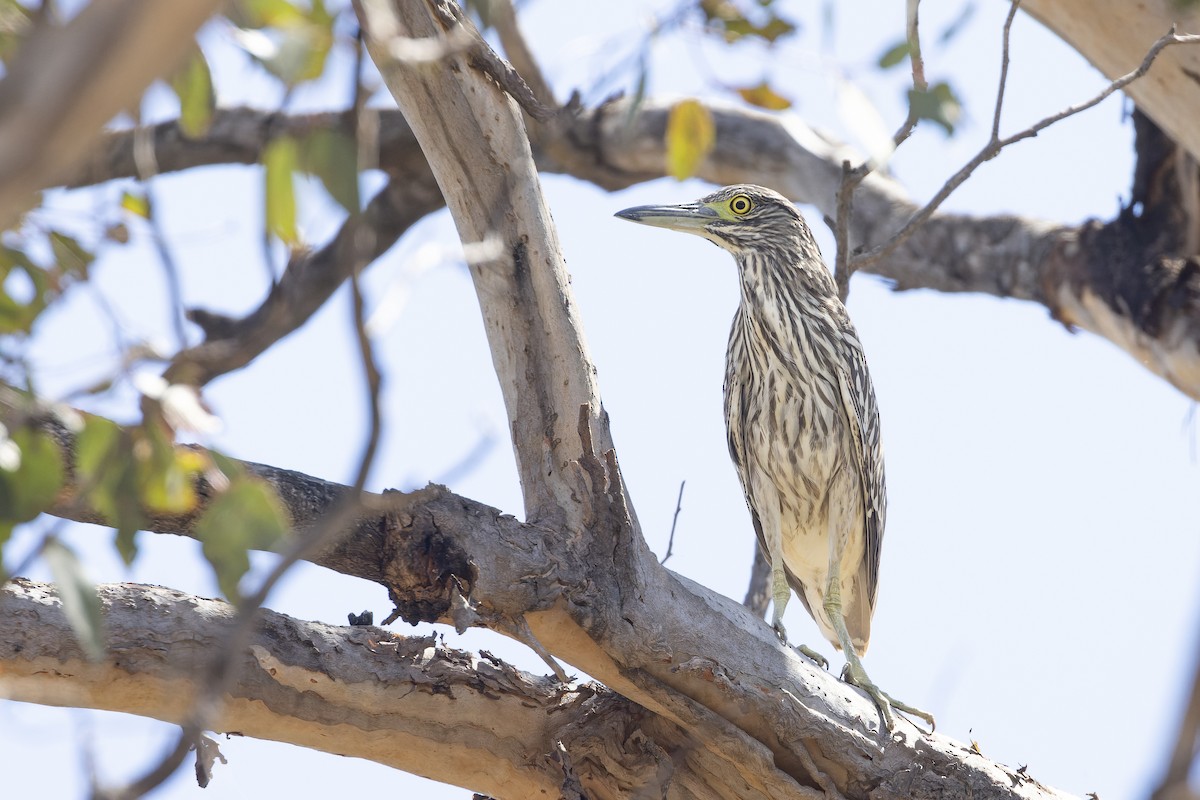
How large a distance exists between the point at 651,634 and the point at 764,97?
1.52 metres

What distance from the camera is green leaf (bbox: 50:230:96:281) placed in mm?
2406

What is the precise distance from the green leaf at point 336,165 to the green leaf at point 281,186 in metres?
0.05

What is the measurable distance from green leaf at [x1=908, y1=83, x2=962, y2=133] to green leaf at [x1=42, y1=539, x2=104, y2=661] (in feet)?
5.05

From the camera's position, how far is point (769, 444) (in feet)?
16.4

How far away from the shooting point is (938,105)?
85.0 inches

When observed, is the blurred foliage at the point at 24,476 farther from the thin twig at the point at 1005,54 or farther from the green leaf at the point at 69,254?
the thin twig at the point at 1005,54

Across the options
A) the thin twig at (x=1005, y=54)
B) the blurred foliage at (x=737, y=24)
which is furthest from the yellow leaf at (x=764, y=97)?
the thin twig at (x=1005, y=54)

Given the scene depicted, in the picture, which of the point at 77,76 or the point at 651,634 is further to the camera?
the point at 651,634

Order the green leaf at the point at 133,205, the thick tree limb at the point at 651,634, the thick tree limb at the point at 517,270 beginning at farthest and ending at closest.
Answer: the thick tree limb at the point at 517,270 → the thick tree limb at the point at 651,634 → the green leaf at the point at 133,205

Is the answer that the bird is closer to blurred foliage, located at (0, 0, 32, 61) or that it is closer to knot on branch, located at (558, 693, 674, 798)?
knot on branch, located at (558, 693, 674, 798)

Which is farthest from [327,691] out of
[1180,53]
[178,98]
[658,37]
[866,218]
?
[866,218]

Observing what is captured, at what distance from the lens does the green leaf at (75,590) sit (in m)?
1.72

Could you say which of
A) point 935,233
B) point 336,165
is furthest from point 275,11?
→ point 935,233

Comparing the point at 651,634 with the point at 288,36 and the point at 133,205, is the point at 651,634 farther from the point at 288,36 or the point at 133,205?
the point at 288,36
